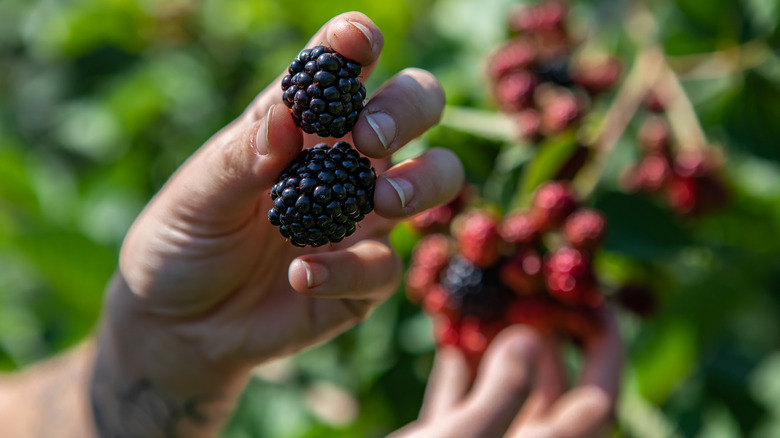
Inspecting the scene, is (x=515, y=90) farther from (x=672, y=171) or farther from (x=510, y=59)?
(x=672, y=171)

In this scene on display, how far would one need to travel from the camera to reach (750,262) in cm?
141

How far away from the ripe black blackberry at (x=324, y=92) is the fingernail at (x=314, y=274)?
0.53 ft

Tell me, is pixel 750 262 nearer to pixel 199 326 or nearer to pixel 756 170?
pixel 756 170

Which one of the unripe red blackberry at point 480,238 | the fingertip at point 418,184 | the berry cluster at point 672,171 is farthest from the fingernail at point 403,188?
the berry cluster at point 672,171

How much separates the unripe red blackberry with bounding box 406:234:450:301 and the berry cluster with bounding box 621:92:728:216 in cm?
41

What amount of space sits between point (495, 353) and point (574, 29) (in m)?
0.81

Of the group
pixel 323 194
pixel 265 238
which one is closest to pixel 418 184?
pixel 323 194

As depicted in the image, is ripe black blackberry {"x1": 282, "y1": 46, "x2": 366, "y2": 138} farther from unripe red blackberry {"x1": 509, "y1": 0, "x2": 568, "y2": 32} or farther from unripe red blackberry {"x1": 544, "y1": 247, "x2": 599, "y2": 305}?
unripe red blackberry {"x1": 509, "y1": 0, "x2": 568, "y2": 32}

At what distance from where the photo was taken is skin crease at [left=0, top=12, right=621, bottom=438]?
2.64 ft

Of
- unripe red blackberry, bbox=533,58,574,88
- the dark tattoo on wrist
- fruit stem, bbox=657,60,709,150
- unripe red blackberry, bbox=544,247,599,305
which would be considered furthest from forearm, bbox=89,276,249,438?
fruit stem, bbox=657,60,709,150

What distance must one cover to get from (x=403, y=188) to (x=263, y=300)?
0.43 meters

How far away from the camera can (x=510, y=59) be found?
136 centimetres

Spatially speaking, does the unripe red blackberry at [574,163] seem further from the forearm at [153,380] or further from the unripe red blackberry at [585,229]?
the forearm at [153,380]

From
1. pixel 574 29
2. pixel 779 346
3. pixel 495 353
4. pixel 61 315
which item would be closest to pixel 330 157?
pixel 495 353
